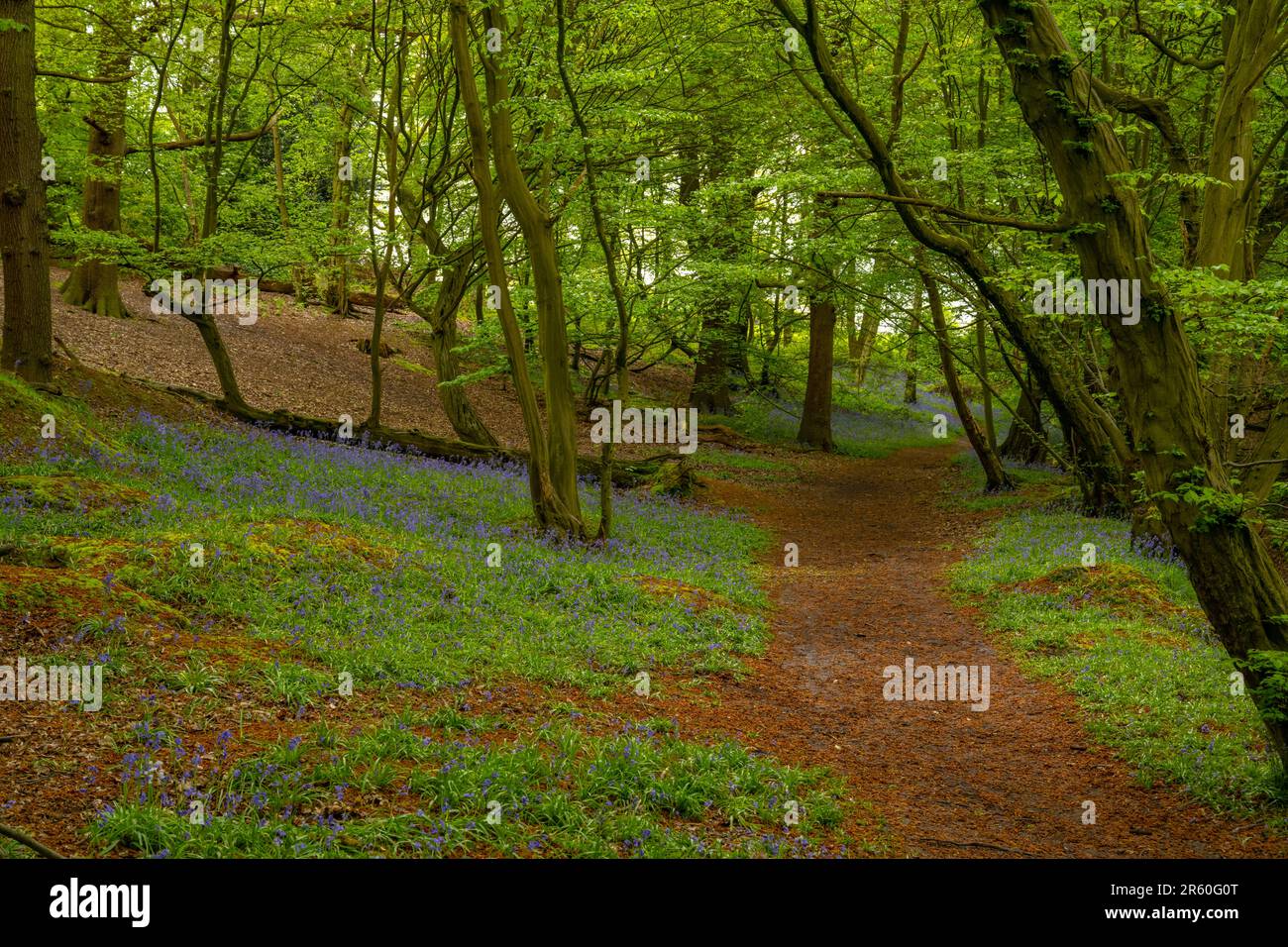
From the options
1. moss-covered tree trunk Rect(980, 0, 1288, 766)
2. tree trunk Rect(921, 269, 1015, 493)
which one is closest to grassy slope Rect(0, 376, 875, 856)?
moss-covered tree trunk Rect(980, 0, 1288, 766)

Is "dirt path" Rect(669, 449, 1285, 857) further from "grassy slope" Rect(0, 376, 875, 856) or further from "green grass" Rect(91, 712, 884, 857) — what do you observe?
"green grass" Rect(91, 712, 884, 857)

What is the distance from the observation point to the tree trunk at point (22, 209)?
11.9 metres

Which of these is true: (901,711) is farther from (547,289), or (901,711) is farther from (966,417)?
(966,417)

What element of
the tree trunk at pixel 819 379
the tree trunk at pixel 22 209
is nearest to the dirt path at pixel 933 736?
the tree trunk at pixel 22 209

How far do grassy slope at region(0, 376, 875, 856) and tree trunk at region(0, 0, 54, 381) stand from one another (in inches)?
43.6

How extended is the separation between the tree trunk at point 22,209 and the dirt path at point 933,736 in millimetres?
10322

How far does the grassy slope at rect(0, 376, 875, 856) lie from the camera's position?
4875 mm

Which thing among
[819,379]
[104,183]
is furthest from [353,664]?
[819,379]

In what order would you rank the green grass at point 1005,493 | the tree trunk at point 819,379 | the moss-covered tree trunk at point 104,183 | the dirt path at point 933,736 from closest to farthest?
the dirt path at point 933,736
the moss-covered tree trunk at point 104,183
the green grass at point 1005,493
the tree trunk at point 819,379

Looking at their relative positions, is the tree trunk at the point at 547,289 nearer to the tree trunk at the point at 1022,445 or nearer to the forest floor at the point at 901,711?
the forest floor at the point at 901,711

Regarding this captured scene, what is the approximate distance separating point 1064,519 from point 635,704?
458 inches
